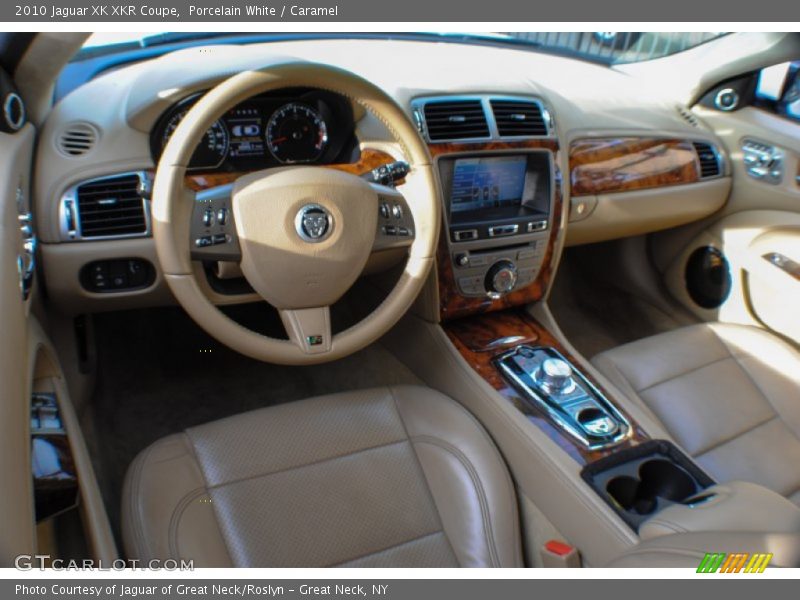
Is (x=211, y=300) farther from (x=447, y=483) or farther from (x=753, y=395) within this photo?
(x=753, y=395)

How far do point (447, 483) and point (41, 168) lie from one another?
1.03 meters

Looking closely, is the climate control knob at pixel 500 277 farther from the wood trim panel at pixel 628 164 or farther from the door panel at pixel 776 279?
the door panel at pixel 776 279

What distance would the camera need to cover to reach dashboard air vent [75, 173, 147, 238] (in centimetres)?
141

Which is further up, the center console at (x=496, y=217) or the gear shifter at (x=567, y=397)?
the center console at (x=496, y=217)

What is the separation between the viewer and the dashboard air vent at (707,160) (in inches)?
89.9

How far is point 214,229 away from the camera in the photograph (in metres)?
1.27

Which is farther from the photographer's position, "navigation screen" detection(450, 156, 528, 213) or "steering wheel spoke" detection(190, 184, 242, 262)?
"navigation screen" detection(450, 156, 528, 213)

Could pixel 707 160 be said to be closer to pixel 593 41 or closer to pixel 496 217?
pixel 593 41

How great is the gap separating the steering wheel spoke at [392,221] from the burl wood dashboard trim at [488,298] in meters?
0.30

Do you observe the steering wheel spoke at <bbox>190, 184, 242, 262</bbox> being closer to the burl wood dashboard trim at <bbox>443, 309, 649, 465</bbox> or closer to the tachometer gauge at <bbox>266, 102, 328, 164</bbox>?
the tachometer gauge at <bbox>266, 102, 328, 164</bbox>

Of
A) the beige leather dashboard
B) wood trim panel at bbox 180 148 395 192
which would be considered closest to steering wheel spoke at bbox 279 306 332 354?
the beige leather dashboard

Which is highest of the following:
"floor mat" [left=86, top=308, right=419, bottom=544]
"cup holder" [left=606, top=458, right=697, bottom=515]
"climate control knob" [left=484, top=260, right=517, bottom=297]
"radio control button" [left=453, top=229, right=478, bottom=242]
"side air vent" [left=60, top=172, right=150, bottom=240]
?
"side air vent" [left=60, top=172, right=150, bottom=240]

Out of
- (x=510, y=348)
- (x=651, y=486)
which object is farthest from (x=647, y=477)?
(x=510, y=348)

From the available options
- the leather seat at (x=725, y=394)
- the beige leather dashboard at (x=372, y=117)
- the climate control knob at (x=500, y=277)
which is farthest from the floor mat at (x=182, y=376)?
the leather seat at (x=725, y=394)
